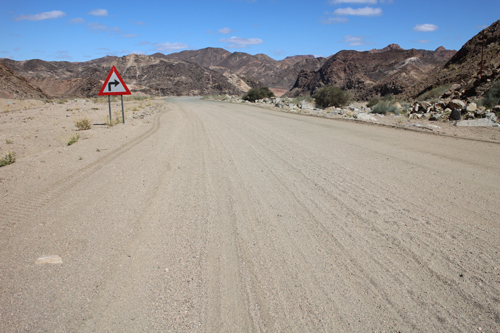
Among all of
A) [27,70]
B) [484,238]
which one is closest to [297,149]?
[484,238]

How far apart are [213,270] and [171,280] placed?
0.43m

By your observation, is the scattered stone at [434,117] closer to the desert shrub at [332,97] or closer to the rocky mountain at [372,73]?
the desert shrub at [332,97]

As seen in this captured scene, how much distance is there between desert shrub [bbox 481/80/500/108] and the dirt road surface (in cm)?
1148

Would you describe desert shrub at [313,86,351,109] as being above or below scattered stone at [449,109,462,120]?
above

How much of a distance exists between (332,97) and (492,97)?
→ 14252 millimetres

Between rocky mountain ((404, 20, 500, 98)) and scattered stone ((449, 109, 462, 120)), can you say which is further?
rocky mountain ((404, 20, 500, 98))

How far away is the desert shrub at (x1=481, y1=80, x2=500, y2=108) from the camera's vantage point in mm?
15896

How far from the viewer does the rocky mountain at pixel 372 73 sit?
4672cm

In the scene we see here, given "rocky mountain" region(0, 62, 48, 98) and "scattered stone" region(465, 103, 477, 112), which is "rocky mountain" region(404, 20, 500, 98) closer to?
"scattered stone" region(465, 103, 477, 112)

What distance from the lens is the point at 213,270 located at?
3.25m

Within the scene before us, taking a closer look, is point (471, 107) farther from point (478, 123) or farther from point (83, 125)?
point (83, 125)

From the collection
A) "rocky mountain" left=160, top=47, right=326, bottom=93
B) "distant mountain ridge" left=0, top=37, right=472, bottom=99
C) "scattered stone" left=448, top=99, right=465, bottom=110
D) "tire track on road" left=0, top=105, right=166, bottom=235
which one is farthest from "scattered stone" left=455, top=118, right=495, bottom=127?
"rocky mountain" left=160, top=47, right=326, bottom=93

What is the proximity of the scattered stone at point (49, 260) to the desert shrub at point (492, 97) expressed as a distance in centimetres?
1939

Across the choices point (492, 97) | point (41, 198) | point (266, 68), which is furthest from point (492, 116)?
A: point (266, 68)
